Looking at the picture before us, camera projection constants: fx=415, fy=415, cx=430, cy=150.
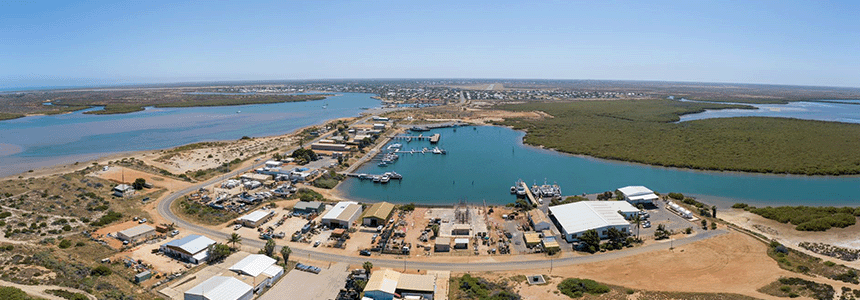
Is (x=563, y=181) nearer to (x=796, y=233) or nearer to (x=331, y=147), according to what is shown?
(x=796, y=233)

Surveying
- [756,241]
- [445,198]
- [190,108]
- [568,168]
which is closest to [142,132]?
[190,108]

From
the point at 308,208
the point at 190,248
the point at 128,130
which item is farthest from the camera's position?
the point at 128,130

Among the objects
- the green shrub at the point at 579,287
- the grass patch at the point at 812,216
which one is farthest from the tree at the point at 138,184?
the grass patch at the point at 812,216

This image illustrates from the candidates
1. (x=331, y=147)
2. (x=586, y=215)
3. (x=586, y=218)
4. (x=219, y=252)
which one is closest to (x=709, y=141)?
(x=586, y=215)

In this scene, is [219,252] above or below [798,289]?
above

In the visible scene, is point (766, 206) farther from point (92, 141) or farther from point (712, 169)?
point (92, 141)

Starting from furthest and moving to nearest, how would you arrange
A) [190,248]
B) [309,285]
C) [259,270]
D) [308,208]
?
1. [308,208]
2. [190,248]
3. [259,270]
4. [309,285]

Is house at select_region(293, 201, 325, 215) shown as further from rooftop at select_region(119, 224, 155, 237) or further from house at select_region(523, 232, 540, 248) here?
house at select_region(523, 232, 540, 248)

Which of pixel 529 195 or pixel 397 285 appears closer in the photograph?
pixel 397 285
